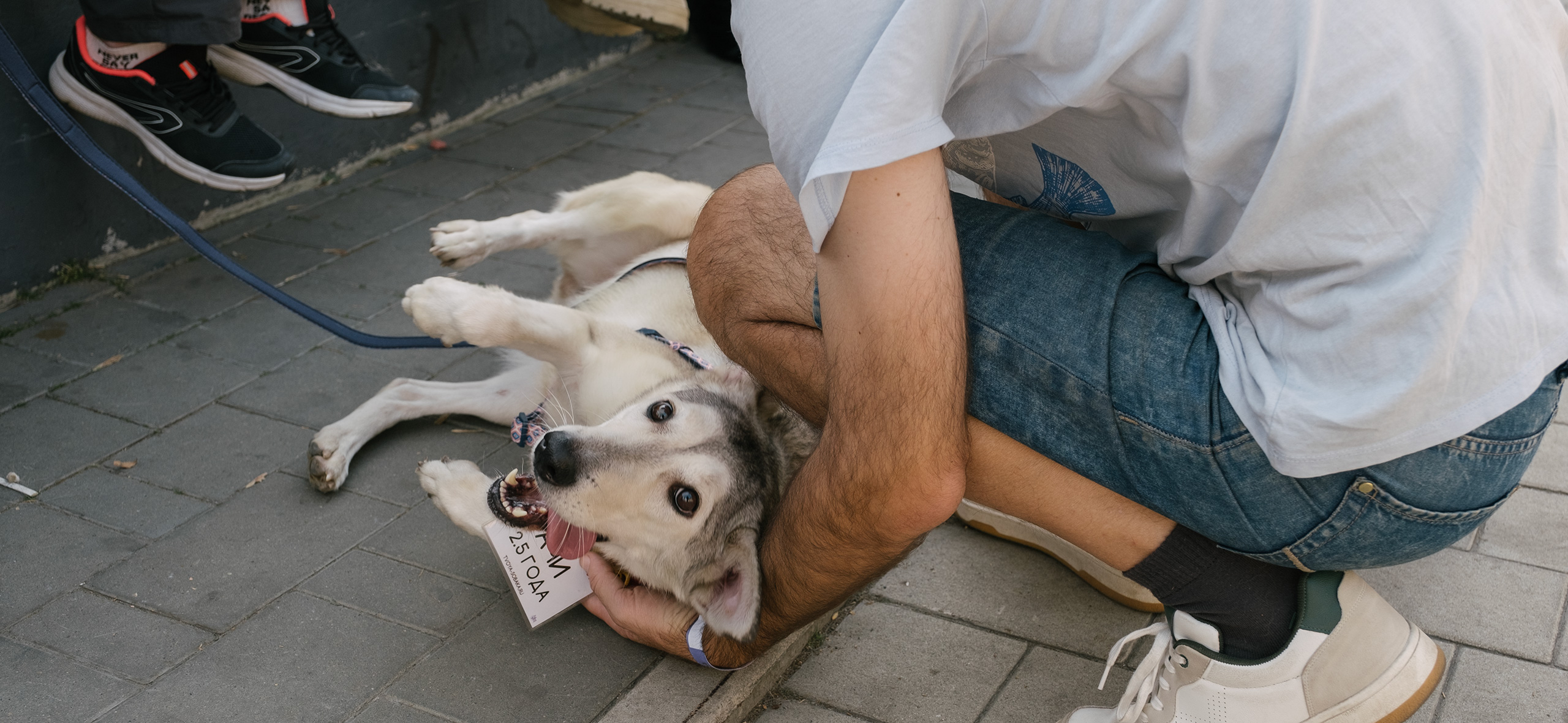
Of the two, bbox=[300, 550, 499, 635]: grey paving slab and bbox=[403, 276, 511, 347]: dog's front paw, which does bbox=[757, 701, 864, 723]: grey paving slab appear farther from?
bbox=[403, 276, 511, 347]: dog's front paw

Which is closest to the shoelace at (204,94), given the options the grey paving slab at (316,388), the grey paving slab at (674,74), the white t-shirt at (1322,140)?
the grey paving slab at (316,388)

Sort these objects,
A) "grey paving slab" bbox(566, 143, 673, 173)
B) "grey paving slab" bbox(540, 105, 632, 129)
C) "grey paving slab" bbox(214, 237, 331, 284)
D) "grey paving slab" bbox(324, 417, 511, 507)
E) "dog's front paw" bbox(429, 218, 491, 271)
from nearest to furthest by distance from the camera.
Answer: "grey paving slab" bbox(324, 417, 511, 507), "dog's front paw" bbox(429, 218, 491, 271), "grey paving slab" bbox(214, 237, 331, 284), "grey paving slab" bbox(566, 143, 673, 173), "grey paving slab" bbox(540, 105, 632, 129)

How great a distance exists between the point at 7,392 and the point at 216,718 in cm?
163

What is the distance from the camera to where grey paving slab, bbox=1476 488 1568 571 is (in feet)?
9.61

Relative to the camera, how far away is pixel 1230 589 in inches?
78.5

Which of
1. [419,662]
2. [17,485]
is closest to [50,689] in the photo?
[419,662]

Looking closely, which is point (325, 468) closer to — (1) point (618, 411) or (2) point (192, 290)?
(1) point (618, 411)

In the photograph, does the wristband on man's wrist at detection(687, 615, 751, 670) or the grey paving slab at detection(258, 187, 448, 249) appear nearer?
the wristband on man's wrist at detection(687, 615, 751, 670)

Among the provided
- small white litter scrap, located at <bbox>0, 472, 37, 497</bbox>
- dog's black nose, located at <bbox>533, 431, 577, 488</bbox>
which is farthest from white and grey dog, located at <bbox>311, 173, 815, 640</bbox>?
small white litter scrap, located at <bbox>0, 472, 37, 497</bbox>

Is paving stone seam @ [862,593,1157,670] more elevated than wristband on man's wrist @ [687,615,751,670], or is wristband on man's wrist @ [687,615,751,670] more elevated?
wristband on man's wrist @ [687,615,751,670]

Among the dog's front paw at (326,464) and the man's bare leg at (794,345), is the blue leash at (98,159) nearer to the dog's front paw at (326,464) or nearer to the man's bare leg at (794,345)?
the dog's front paw at (326,464)

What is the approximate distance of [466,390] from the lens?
3.39 m

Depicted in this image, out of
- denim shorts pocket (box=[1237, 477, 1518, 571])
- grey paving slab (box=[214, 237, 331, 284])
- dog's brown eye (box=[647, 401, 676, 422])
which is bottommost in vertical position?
grey paving slab (box=[214, 237, 331, 284])

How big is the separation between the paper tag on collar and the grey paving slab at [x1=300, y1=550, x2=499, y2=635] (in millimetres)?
147
